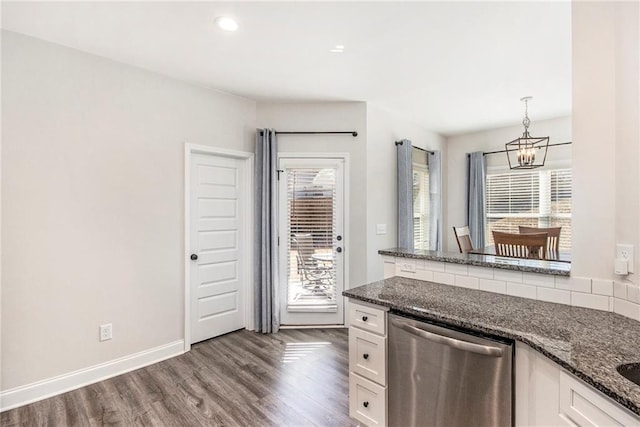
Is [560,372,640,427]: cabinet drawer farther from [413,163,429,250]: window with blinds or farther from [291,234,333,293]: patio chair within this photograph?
[413,163,429,250]: window with blinds

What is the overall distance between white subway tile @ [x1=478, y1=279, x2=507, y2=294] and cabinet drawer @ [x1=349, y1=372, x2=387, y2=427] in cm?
85

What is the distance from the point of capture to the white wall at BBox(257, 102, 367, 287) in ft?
12.4

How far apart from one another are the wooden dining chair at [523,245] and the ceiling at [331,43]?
1.57 metres

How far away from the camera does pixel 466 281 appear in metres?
2.02

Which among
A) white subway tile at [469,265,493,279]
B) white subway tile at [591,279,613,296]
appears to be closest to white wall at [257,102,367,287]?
white subway tile at [469,265,493,279]

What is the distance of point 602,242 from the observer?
61.3 inches

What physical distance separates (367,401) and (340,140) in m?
2.79

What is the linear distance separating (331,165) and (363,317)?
227cm

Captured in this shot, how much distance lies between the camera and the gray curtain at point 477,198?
531cm

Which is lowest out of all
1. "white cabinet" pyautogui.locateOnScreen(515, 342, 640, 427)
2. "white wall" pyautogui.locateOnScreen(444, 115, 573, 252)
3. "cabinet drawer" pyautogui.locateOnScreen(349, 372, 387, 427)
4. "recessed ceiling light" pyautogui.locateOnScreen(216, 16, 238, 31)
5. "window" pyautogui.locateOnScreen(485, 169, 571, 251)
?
"cabinet drawer" pyautogui.locateOnScreen(349, 372, 387, 427)

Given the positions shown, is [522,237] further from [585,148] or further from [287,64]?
[287,64]

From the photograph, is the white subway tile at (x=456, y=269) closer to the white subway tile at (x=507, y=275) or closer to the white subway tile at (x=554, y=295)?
A: the white subway tile at (x=507, y=275)

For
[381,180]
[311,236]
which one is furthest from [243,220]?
[381,180]

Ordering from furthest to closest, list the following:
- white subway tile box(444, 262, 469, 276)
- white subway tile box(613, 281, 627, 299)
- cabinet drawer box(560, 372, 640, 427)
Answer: white subway tile box(444, 262, 469, 276)
white subway tile box(613, 281, 627, 299)
cabinet drawer box(560, 372, 640, 427)
